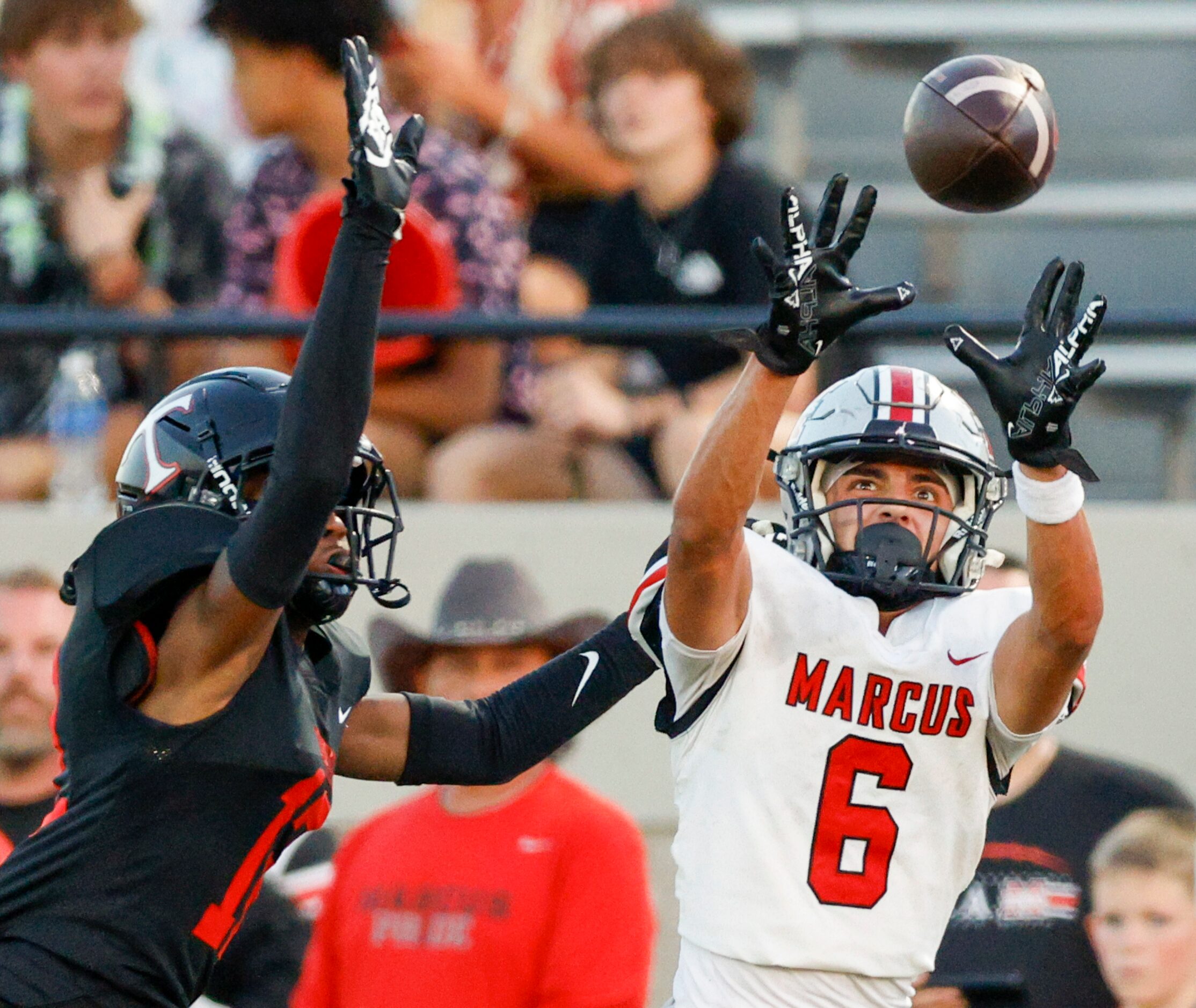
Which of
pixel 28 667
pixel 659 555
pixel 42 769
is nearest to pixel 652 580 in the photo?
pixel 659 555

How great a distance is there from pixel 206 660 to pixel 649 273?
128 inches

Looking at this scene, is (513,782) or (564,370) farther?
(564,370)

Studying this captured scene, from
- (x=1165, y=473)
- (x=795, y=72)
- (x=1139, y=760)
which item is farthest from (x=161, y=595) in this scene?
(x=795, y=72)

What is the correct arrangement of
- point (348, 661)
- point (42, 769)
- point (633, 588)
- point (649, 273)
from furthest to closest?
1. point (649, 273)
2. point (633, 588)
3. point (42, 769)
4. point (348, 661)

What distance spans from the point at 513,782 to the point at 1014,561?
4.26 ft

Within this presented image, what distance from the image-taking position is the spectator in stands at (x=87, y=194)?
6.14 metres

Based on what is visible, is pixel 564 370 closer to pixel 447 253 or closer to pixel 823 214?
pixel 447 253

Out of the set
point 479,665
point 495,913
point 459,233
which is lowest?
point 495,913

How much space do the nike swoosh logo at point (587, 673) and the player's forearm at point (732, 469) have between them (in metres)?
0.64

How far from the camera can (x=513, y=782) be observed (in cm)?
468

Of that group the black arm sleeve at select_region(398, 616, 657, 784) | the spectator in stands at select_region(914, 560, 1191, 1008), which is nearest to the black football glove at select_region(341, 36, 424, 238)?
the black arm sleeve at select_region(398, 616, 657, 784)

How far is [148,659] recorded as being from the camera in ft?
9.83

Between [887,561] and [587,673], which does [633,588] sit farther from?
[887,561]

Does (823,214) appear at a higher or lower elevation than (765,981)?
higher
